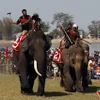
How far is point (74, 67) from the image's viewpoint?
16859 mm

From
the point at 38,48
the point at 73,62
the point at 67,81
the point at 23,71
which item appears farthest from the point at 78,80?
the point at 38,48

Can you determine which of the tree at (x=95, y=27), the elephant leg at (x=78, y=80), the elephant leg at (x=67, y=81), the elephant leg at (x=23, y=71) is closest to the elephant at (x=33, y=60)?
the elephant leg at (x=23, y=71)

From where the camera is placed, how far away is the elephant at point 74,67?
16.6 m

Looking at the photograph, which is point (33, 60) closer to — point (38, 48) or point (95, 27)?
point (38, 48)

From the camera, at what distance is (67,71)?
671 inches

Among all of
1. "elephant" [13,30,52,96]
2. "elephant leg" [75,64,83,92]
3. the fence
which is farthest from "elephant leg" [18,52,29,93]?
the fence

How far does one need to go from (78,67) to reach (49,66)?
10.3 m

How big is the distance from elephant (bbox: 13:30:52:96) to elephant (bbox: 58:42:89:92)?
2103 millimetres

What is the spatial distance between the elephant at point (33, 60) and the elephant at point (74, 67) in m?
2.10

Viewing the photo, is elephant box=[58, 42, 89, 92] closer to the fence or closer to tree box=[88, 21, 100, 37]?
the fence

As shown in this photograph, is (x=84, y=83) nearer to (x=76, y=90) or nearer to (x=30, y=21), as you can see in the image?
(x=76, y=90)

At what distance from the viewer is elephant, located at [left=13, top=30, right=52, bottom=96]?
14.2m

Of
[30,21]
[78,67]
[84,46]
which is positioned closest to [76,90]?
[78,67]

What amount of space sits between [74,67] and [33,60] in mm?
2658
